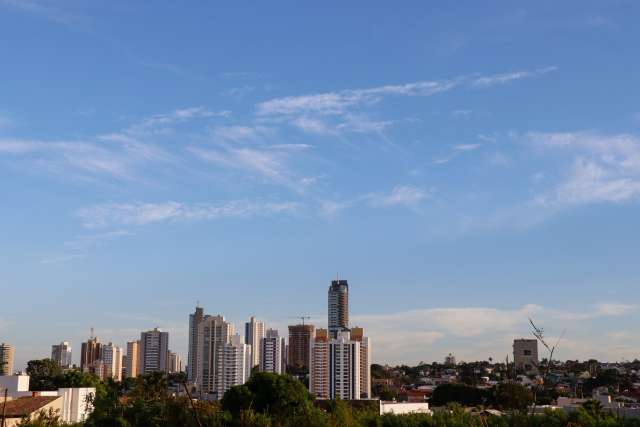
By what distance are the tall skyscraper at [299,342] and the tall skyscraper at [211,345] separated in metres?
20.4

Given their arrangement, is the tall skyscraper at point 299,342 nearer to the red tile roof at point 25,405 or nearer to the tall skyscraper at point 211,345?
the tall skyscraper at point 211,345

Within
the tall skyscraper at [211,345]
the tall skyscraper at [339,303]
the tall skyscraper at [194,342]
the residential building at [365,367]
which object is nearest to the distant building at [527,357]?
the residential building at [365,367]

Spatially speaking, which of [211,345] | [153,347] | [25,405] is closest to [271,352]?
[211,345]

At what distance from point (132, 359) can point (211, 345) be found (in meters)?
28.6

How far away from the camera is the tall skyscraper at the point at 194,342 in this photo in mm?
119000

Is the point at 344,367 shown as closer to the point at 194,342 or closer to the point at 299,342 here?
the point at 194,342

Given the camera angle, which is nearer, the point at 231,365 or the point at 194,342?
the point at 231,365

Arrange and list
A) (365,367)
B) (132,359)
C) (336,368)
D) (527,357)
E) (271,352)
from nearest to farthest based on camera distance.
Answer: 1. (527,357)
2. (336,368)
3. (365,367)
4. (271,352)
5. (132,359)

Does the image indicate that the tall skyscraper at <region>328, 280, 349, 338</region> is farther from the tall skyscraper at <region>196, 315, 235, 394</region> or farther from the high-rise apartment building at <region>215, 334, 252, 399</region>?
the high-rise apartment building at <region>215, 334, 252, 399</region>

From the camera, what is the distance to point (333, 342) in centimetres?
9738

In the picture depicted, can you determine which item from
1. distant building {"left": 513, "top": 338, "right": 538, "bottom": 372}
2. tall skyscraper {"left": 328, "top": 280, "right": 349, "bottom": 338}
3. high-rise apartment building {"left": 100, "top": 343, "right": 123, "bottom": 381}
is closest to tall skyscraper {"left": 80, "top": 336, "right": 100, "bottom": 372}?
high-rise apartment building {"left": 100, "top": 343, "right": 123, "bottom": 381}

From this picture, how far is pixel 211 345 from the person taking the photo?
119m

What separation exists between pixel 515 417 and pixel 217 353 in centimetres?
9867

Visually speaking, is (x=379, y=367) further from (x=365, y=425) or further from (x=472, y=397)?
(x=365, y=425)
